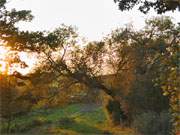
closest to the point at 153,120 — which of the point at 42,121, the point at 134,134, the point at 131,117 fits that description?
the point at 134,134

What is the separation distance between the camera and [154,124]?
37938 millimetres

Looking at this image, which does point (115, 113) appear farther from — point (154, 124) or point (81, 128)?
point (154, 124)

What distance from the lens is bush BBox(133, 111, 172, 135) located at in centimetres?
3703

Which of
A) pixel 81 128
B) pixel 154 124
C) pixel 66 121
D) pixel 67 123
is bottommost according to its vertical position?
pixel 154 124

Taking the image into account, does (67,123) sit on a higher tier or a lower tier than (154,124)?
higher

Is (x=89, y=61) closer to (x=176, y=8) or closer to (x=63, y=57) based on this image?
(x=63, y=57)

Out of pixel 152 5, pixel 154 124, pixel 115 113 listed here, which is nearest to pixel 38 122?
pixel 115 113

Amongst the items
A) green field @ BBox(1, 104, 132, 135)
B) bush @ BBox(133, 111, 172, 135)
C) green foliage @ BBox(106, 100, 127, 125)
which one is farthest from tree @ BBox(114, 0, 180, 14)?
green foliage @ BBox(106, 100, 127, 125)

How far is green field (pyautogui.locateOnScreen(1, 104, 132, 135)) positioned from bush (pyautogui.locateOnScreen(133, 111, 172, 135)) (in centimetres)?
365

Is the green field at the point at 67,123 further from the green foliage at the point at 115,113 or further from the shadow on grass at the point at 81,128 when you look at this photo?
the green foliage at the point at 115,113

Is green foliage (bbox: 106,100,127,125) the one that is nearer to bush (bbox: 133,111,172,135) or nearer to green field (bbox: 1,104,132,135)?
green field (bbox: 1,104,132,135)

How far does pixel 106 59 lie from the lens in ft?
186

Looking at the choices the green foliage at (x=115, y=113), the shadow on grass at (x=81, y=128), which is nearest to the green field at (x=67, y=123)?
the shadow on grass at (x=81, y=128)

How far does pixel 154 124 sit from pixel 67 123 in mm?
14537
